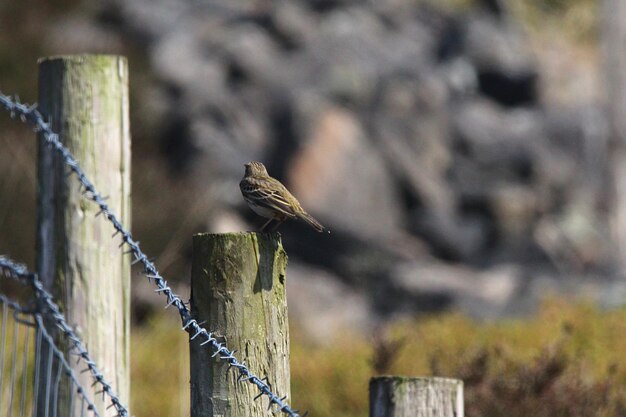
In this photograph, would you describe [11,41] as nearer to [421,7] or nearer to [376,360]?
[421,7]

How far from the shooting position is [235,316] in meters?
3.81

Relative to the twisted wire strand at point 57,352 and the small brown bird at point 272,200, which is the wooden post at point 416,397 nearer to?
the small brown bird at point 272,200

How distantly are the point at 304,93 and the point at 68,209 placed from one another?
543 inches

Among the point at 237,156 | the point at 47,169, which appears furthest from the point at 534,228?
the point at 47,169

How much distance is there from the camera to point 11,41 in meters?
19.2

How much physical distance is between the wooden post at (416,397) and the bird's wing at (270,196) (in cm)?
88

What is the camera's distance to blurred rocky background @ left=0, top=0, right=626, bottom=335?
50.2ft

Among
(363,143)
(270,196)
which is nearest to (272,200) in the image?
(270,196)

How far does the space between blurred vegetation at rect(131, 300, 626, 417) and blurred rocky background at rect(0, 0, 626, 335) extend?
3.78 ft

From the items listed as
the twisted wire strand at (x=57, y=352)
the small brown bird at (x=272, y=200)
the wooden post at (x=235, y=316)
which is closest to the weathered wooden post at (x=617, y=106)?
the small brown bird at (x=272, y=200)

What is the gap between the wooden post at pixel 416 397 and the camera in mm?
4715

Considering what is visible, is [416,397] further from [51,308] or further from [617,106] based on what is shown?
[617,106]

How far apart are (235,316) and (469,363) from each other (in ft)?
14.4

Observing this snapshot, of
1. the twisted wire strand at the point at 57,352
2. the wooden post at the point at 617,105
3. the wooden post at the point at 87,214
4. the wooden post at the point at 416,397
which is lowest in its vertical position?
the wooden post at the point at 416,397
